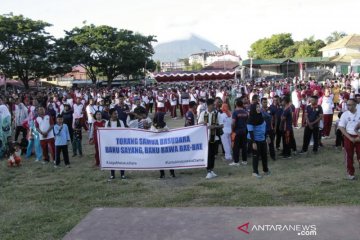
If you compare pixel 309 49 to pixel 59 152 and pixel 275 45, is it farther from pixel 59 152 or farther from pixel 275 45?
pixel 59 152

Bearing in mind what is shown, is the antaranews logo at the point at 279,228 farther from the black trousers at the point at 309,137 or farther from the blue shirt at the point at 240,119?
the black trousers at the point at 309,137

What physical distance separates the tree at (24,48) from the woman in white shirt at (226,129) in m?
33.8

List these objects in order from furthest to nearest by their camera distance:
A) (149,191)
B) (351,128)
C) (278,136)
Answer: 1. (278,136)
2. (149,191)
3. (351,128)

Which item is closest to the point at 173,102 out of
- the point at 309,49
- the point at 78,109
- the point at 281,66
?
the point at 78,109

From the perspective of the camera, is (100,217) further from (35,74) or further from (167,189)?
(35,74)

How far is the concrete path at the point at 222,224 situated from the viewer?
4582mm

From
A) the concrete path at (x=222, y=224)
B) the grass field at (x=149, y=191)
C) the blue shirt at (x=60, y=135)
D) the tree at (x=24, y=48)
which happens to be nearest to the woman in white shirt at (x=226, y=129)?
the grass field at (x=149, y=191)

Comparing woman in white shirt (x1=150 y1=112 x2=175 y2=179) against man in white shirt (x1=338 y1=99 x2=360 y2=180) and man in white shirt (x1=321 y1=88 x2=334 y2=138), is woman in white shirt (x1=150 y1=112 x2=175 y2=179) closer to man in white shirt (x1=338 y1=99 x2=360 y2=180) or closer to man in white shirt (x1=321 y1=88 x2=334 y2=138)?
man in white shirt (x1=338 y1=99 x2=360 y2=180)

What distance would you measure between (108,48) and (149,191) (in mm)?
41529

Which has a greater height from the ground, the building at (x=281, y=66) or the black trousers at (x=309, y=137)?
the building at (x=281, y=66)

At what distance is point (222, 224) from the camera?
5000 millimetres

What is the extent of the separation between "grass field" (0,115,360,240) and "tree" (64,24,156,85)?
3883cm

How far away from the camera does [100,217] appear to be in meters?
5.54

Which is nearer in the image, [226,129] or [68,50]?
[226,129]
